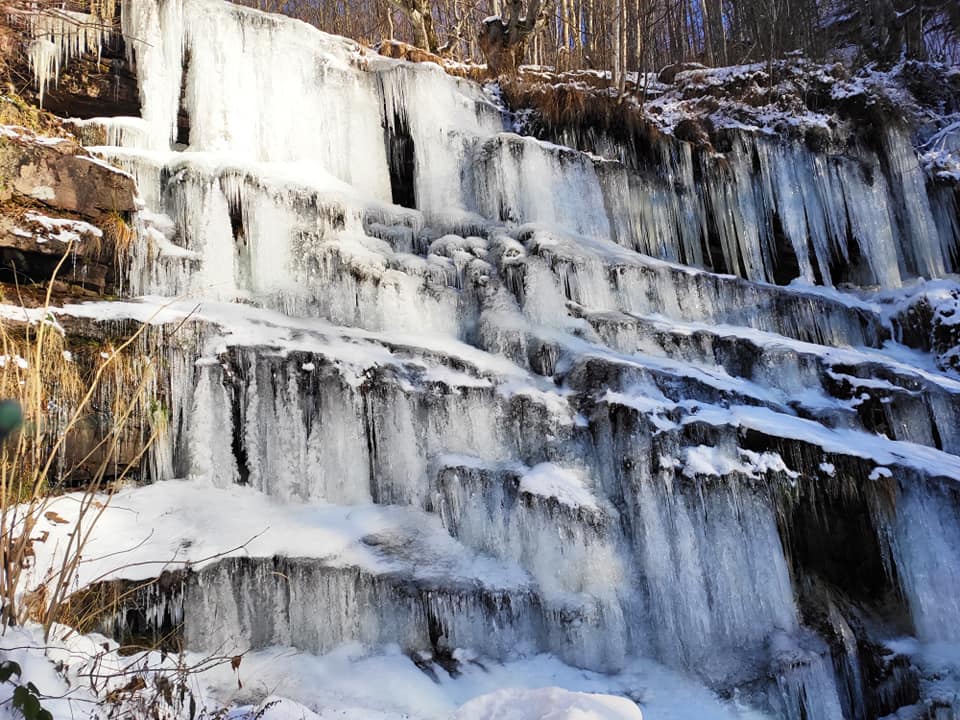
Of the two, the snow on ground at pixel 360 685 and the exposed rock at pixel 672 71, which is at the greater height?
the exposed rock at pixel 672 71

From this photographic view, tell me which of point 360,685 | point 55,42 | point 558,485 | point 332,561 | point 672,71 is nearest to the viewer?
point 360,685

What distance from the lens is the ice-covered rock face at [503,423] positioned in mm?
4887

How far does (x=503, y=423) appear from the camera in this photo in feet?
19.5

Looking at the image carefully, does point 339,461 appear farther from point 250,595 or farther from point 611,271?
point 611,271

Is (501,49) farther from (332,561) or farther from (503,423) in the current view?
(332,561)

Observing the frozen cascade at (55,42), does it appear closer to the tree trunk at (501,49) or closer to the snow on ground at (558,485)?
the tree trunk at (501,49)

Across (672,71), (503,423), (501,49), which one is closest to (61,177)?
(503,423)

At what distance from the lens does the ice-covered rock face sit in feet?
16.0

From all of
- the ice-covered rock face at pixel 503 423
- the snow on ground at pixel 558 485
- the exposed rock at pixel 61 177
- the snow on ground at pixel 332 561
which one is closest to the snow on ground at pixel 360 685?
the snow on ground at pixel 332 561

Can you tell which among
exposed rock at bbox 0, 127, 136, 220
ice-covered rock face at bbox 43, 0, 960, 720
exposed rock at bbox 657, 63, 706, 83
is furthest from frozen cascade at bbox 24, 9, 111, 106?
Answer: exposed rock at bbox 657, 63, 706, 83

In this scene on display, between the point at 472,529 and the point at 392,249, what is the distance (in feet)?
11.7

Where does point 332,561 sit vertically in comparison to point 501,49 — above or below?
below

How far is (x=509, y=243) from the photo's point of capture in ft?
26.3

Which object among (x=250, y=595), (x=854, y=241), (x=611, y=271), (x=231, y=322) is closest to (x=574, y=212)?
(x=611, y=271)
